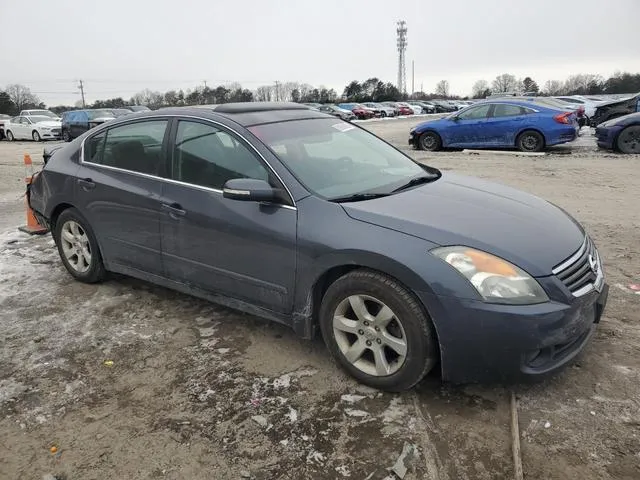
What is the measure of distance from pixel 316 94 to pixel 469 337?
93.2 metres

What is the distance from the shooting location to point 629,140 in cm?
1359

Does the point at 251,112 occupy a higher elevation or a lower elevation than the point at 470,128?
higher

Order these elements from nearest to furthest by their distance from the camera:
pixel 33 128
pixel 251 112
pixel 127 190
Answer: pixel 251 112 < pixel 127 190 < pixel 33 128

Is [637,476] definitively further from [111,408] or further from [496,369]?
[111,408]

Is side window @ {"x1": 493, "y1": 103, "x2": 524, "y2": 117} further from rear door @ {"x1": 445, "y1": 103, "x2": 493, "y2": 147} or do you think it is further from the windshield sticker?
the windshield sticker

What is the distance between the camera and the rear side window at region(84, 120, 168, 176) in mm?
4125

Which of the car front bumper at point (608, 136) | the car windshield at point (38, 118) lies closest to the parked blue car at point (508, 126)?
the car front bumper at point (608, 136)

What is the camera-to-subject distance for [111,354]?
3.66 meters

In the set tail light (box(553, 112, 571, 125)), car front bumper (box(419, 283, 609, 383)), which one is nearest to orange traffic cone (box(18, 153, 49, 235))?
car front bumper (box(419, 283, 609, 383))

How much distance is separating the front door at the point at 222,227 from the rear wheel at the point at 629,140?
1300cm

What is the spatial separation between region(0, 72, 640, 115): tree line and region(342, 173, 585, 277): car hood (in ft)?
217

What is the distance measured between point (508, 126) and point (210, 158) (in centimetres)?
1221

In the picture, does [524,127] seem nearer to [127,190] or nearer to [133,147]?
[133,147]

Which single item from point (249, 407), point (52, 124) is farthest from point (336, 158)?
point (52, 124)
